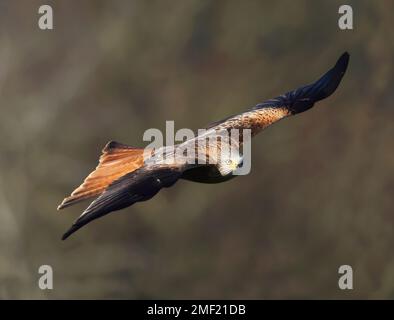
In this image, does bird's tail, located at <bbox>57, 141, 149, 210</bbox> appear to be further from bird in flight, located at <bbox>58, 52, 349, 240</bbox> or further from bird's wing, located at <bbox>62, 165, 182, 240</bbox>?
bird's wing, located at <bbox>62, 165, 182, 240</bbox>

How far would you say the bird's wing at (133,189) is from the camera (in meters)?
7.34

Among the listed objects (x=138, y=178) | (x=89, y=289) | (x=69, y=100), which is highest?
(x=69, y=100)

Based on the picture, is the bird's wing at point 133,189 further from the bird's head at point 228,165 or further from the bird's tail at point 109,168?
the bird's head at point 228,165

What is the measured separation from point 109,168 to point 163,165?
134 centimetres

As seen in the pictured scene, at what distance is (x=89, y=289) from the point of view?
2559 cm

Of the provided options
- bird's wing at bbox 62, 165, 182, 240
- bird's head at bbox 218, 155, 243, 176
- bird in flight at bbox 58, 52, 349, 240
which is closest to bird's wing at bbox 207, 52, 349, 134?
bird in flight at bbox 58, 52, 349, 240

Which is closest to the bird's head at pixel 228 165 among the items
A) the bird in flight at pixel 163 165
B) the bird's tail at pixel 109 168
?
the bird in flight at pixel 163 165

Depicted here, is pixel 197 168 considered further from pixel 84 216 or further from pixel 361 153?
pixel 361 153

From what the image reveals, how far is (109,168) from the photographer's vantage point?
30.4 feet

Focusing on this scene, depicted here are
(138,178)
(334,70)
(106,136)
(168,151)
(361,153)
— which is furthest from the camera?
(361,153)

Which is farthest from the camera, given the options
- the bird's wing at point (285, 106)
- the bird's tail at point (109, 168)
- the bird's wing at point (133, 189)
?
the bird's wing at point (285, 106)

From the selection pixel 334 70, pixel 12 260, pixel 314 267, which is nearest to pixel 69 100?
pixel 12 260

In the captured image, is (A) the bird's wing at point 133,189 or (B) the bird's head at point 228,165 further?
(B) the bird's head at point 228,165

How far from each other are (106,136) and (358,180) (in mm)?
8126
